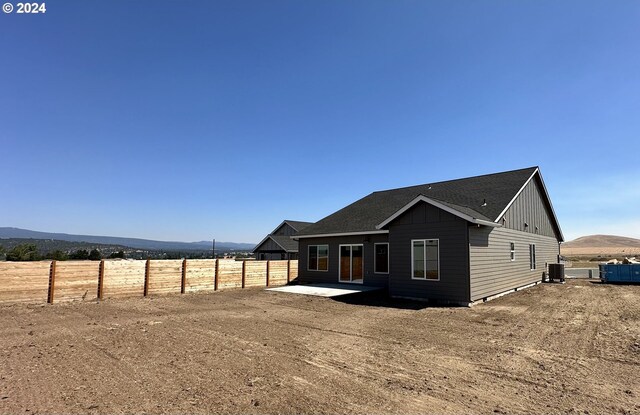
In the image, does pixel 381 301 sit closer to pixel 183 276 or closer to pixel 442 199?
pixel 442 199

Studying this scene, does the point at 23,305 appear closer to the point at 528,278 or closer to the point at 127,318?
the point at 127,318

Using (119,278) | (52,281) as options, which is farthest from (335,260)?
(52,281)

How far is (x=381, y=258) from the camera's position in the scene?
56.7ft

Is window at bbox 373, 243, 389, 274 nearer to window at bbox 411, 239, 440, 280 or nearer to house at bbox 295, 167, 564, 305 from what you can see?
house at bbox 295, 167, 564, 305

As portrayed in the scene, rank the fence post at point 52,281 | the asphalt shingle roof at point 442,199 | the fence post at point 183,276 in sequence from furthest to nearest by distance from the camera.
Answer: the fence post at point 183,276, the asphalt shingle roof at point 442,199, the fence post at point 52,281

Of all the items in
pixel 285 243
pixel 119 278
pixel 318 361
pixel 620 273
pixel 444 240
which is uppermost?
pixel 444 240

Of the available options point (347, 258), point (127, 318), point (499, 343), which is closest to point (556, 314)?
point (499, 343)

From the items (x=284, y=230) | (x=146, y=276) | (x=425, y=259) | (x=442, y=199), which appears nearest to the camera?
(x=425, y=259)

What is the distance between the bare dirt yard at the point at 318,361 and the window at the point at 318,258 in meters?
8.61

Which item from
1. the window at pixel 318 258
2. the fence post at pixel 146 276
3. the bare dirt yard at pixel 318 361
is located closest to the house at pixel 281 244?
the window at pixel 318 258

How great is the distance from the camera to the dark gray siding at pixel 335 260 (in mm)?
17344

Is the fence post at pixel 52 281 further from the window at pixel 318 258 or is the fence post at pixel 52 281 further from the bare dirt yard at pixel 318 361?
the window at pixel 318 258

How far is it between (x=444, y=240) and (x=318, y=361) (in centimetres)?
839

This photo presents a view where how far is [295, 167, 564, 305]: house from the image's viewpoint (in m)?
12.8
